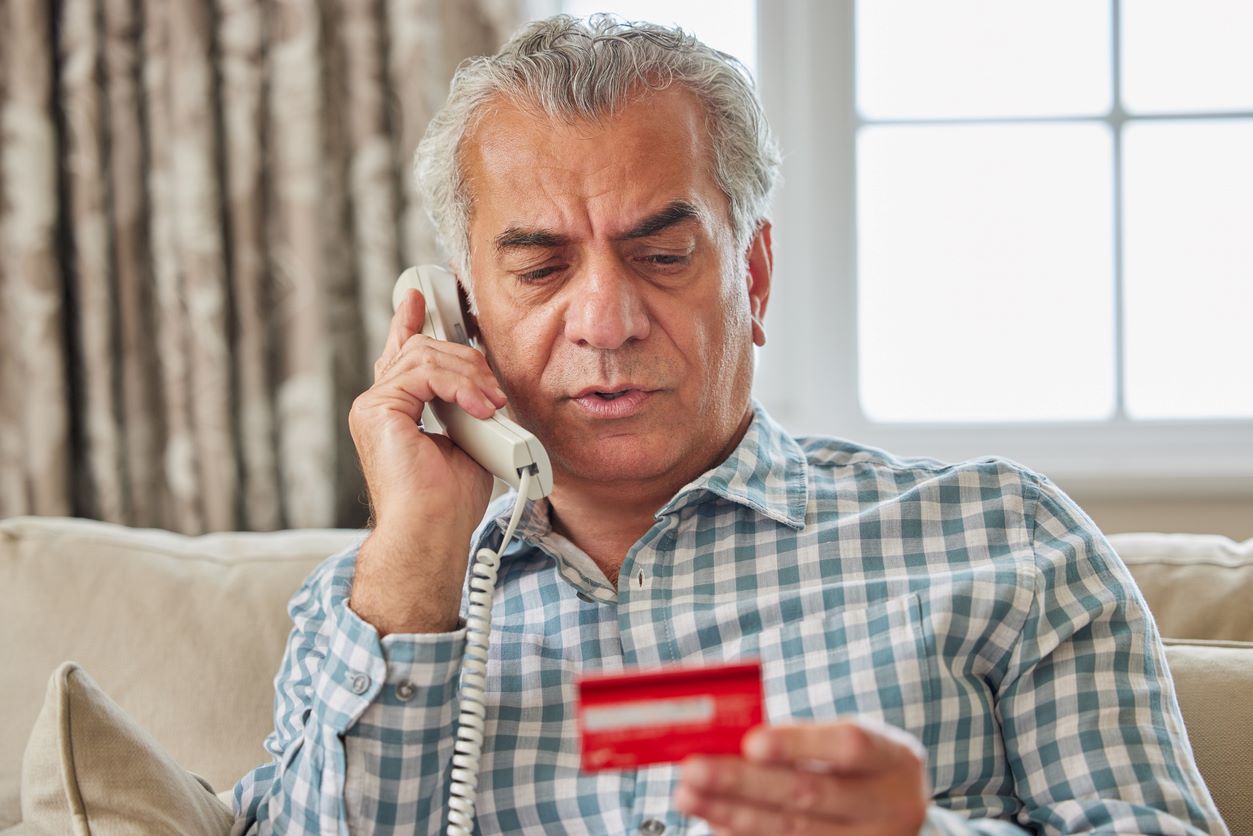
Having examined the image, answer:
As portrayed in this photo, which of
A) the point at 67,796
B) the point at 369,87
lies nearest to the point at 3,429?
the point at 369,87

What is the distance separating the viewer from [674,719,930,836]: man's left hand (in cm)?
69

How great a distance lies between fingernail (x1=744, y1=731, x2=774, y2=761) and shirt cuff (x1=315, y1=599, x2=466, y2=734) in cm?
53

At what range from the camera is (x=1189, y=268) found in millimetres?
2176

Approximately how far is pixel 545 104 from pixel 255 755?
2.87 ft

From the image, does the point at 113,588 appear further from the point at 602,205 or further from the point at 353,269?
the point at 602,205

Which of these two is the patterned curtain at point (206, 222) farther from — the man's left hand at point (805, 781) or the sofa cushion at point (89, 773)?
the man's left hand at point (805, 781)

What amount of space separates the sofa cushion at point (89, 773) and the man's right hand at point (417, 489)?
25 centimetres

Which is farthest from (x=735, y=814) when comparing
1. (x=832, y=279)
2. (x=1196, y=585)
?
(x=832, y=279)

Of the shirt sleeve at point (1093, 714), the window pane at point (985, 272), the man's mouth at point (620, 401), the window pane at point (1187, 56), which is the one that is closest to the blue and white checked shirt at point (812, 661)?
the shirt sleeve at point (1093, 714)

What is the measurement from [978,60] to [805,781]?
181 centimetres

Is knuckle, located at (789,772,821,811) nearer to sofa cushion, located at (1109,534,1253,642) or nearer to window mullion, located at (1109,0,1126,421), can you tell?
sofa cushion, located at (1109,534,1253,642)

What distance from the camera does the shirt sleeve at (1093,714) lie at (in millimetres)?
1022

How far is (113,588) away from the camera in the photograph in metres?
1.55

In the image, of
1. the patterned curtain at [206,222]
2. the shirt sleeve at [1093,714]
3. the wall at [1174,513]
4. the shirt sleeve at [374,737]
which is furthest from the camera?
the wall at [1174,513]
